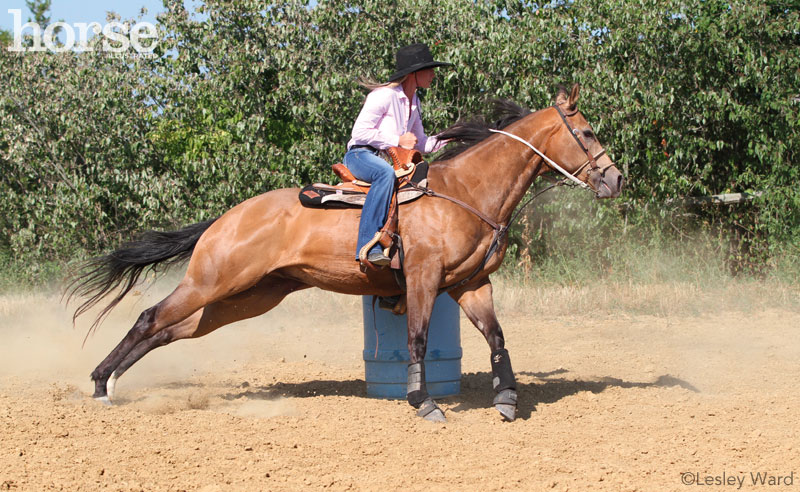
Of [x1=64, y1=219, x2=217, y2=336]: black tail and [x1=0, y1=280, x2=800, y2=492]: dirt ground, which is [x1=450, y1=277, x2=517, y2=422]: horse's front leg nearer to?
[x1=0, y1=280, x2=800, y2=492]: dirt ground

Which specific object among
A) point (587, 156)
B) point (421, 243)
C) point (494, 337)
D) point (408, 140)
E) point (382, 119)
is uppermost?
point (382, 119)

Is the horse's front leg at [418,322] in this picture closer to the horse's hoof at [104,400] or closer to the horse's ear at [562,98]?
the horse's ear at [562,98]

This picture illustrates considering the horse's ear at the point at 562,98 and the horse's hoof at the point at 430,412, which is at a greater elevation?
the horse's ear at the point at 562,98

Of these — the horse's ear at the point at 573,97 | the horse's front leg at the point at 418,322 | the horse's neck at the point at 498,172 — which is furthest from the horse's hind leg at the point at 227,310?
the horse's ear at the point at 573,97

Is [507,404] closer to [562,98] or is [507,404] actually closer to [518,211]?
[518,211]

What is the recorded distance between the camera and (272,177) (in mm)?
12914

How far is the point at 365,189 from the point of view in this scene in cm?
618

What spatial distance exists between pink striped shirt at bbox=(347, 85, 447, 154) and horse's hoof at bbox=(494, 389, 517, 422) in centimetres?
206

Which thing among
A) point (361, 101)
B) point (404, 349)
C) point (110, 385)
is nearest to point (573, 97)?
point (404, 349)

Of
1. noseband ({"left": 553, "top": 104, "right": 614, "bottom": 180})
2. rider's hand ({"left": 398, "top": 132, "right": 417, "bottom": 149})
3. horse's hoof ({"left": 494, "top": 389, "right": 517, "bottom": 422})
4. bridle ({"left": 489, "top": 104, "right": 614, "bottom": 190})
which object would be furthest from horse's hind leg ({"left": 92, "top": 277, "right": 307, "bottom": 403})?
noseband ({"left": 553, "top": 104, "right": 614, "bottom": 180})

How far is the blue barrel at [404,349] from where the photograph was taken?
6.66 metres

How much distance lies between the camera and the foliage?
39.3ft

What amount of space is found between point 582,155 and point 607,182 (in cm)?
29

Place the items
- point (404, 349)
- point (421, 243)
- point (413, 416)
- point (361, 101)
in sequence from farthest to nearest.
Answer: point (361, 101), point (404, 349), point (421, 243), point (413, 416)
